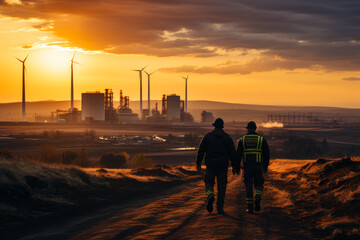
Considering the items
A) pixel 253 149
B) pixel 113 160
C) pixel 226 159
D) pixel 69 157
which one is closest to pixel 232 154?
pixel 226 159

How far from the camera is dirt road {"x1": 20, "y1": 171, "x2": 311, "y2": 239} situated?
10898 millimetres

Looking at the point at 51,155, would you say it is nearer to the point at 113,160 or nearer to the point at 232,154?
the point at 113,160

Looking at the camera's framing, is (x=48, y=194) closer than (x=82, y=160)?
Yes

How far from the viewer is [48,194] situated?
57.5ft

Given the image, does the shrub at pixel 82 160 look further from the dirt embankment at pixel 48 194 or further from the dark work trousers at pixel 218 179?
the dark work trousers at pixel 218 179

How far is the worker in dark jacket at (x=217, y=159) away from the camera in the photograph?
13523 millimetres

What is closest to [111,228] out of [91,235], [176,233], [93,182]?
[91,235]

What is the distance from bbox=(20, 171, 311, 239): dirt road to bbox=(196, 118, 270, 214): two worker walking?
1.97ft

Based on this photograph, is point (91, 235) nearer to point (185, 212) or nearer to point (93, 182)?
point (185, 212)

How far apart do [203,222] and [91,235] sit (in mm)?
2878

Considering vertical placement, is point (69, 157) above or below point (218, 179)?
below

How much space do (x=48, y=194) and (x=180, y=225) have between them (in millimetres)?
7378

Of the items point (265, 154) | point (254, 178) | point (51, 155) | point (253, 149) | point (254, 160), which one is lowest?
point (51, 155)

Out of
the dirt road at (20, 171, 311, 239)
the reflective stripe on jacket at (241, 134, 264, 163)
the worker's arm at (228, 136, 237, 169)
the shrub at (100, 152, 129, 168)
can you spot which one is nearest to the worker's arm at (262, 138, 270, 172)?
the reflective stripe on jacket at (241, 134, 264, 163)
